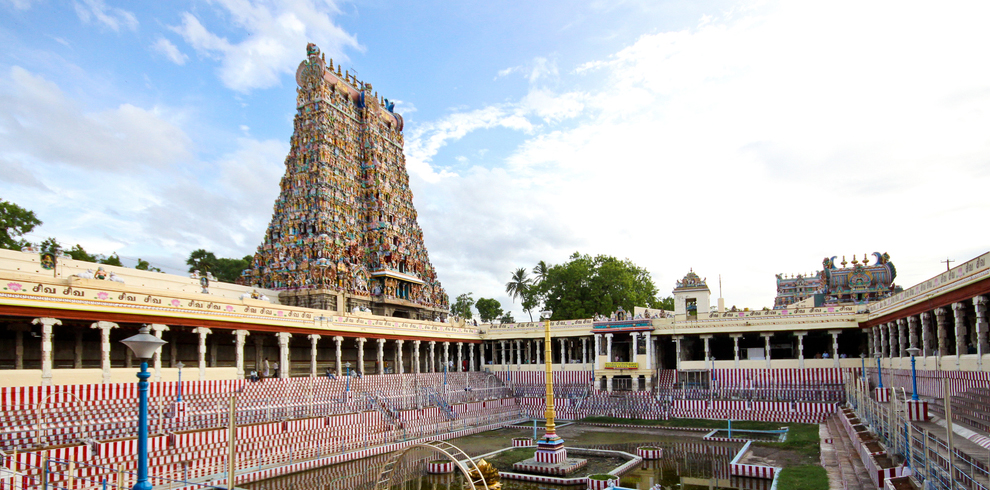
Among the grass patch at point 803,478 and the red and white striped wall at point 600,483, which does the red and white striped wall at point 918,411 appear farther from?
the red and white striped wall at point 600,483

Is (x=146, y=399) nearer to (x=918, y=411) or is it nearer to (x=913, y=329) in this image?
(x=918, y=411)

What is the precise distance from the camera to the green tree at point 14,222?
39.5 meters

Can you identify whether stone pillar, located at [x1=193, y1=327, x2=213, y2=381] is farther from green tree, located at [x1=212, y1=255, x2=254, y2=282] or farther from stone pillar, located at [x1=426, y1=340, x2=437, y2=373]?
green tree, located at [x1=212, y1=255, x2=254, y2=282]

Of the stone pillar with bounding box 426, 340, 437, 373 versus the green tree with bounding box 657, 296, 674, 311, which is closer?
the stone pillar with bounding box 426, 340, 437, 373

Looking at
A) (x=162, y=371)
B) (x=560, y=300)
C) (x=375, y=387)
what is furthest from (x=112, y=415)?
(x=560, y=300)

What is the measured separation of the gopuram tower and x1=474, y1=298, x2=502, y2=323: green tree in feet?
113

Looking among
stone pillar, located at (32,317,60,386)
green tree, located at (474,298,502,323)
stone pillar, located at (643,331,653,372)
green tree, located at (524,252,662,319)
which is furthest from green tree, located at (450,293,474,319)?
stone pillar, located at (32,317,60,386)

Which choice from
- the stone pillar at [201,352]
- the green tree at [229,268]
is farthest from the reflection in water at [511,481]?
the green tree at [229,268]

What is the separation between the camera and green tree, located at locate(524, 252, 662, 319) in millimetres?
63219

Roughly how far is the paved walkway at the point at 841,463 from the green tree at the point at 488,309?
67.8 meters

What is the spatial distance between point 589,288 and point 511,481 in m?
44.3

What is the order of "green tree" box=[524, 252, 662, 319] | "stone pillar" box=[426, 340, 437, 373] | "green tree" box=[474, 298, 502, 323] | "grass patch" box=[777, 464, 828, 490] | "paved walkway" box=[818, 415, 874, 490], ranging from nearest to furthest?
"paved walkway" box=[818, 415, 874, 490], "grass patch" box=[777, 464, 828, 490], "stone pillar" box=[426, 340, 437, 373], "green tree" box=[524, 252, 662, 319], "green tree" box=[474, 298, 502, 323]

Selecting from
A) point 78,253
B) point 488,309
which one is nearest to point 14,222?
point 78,253

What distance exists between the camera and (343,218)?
48.7 m
